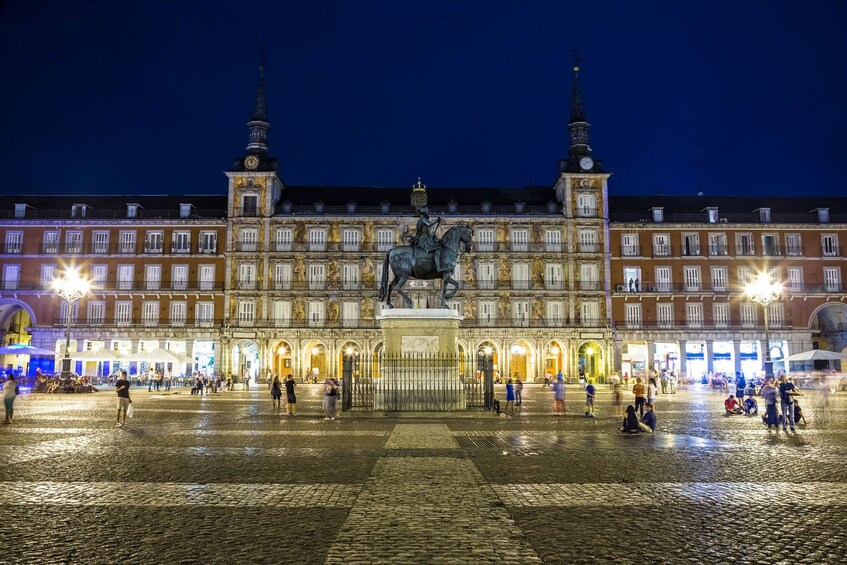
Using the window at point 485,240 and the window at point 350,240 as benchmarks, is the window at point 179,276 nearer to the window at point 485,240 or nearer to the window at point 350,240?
the window at point 350,240

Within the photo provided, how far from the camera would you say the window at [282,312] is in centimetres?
5310

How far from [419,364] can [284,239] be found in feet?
123

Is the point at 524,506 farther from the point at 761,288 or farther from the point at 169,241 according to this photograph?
the point at 169,241

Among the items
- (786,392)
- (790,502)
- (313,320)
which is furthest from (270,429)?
(313,320)

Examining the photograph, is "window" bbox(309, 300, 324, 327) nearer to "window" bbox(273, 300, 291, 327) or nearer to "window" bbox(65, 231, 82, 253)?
"window" bbox(273, 300, 291, 327)

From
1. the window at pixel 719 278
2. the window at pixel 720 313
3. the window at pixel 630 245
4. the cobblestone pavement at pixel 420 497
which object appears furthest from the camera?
the window at pixel 630 245

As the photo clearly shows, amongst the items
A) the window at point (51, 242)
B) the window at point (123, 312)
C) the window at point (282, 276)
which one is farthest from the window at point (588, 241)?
the window at point (51, 242)

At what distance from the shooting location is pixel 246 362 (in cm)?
5391

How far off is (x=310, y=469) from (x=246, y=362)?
46490 mm

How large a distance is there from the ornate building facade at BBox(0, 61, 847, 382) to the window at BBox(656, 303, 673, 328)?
0.17 meters

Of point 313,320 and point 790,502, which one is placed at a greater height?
point 313,320

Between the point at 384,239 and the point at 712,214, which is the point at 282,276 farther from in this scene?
the point at 712,214

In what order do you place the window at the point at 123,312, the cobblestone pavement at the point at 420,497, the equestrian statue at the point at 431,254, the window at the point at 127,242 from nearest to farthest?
1. the cobblestone pavement at the point at 420,497
2. the equestrian statue at the point at 431,254
3. the window at the point at 123,312
4. the window at the point at 127,242

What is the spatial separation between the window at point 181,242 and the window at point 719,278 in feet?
143
